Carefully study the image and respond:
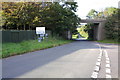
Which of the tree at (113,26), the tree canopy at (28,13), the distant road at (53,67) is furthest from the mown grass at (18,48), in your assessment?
the tree at (113,26)

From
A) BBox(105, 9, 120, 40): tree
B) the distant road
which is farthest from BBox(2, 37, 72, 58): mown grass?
BBox(105, 9, 120, 40): tree

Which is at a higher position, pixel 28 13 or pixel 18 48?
pixel 28 13

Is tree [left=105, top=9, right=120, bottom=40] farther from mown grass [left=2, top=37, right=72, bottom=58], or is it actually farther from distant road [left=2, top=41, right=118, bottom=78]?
distant road [left=2, top=41, right=118, bottom=78]

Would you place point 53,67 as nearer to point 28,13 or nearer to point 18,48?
point 18,48

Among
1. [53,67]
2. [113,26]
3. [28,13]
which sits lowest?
[53,67]

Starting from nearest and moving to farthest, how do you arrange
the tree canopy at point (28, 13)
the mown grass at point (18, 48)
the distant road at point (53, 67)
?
1. the distant road at point (53, 67)
2. the mown grass at point (18, 48)
3. the tree canopy at point (28, 13)

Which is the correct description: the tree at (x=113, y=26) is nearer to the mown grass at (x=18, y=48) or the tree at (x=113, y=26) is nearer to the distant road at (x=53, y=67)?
the mown grass at (x=18, y=48)

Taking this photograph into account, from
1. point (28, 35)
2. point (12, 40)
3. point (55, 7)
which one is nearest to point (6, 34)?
point (12, 40)

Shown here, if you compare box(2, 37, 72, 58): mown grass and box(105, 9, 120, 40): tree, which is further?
box(105, 9, 120, 40): tree

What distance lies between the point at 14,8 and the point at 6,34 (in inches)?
478

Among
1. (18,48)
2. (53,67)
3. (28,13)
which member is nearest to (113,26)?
(28,13)

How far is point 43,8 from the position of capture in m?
28.8

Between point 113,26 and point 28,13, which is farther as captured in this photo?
point 113,26

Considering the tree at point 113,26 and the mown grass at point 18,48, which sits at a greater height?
the tree at point 113,26
